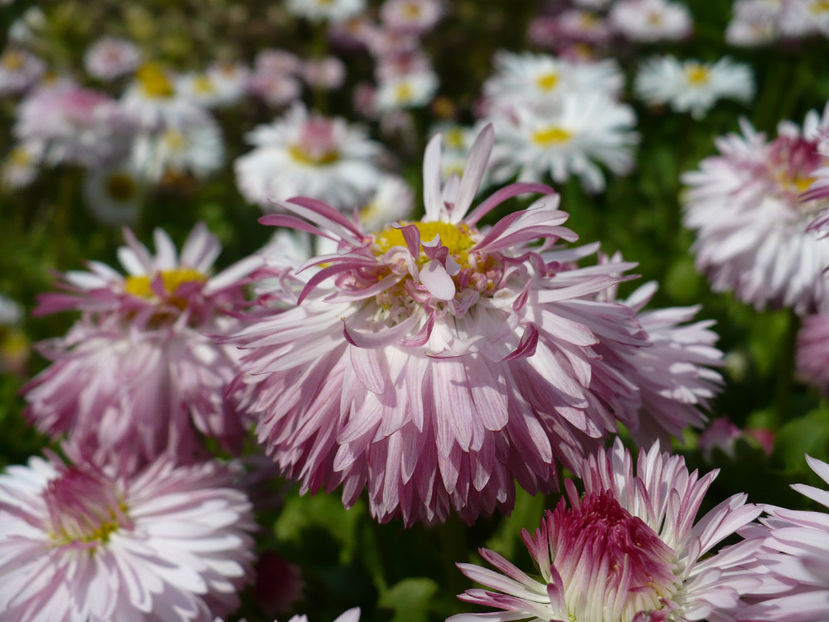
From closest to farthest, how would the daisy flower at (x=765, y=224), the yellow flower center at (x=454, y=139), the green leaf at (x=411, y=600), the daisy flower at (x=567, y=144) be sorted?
the green leaf at (x=411, y=600), the daisy flower at (x=765, y=224), the daisy flower at (x=567, y=144), the yellow flower center at (x=454, y=139)

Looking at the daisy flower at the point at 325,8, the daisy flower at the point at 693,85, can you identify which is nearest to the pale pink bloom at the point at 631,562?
the daisy flower at the point at 693,85

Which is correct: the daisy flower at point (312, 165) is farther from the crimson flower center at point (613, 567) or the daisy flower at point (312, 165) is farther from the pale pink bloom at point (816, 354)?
the crimson flower center at point (613, 567)

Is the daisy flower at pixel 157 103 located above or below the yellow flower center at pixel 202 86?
below

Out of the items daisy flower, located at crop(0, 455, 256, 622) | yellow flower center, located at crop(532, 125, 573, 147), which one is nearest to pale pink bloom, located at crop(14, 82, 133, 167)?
yellow flower center, located at crop(532, 125, 573, 147)

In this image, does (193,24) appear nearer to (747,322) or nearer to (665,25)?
(665,25)

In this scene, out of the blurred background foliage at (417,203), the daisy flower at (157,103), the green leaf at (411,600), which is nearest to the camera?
the green leaf at (411,600)

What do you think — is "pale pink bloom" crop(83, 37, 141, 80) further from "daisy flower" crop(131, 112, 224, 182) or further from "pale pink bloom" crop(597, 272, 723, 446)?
"pale pink bloom" crop(597, 272, 723, 446)
